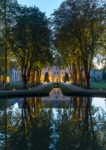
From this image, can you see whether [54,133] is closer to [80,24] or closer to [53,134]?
[53,134]

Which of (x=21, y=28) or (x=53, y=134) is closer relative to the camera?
(x=53, y=134)

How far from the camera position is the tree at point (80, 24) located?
20406 millimetres

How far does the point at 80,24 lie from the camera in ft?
71.3

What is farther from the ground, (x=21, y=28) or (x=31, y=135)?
(x=21, y=28)

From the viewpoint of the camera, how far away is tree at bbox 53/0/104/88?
2041cm

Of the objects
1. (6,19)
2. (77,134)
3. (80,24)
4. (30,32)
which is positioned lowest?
(77,134)

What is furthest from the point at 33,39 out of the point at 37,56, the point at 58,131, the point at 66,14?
the point at 58,131

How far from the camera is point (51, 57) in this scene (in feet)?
78.7

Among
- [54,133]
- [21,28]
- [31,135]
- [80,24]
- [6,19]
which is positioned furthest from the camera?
[6,19]

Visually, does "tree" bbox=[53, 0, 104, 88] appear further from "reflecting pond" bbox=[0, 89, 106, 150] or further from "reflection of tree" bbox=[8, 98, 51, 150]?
"reflection of tree" bbox=[8, 98, 51, 150]

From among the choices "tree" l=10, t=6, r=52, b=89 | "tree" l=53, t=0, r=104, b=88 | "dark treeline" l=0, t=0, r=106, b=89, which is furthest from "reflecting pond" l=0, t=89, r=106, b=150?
"tree" l=10, t=6, r=52, b=89

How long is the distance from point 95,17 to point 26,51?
37.1ft

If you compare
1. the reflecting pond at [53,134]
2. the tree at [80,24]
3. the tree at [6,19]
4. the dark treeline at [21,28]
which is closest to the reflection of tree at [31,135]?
the reflecting pond at [53,134]

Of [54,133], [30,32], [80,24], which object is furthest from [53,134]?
[30,32]
